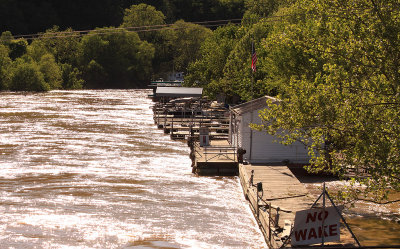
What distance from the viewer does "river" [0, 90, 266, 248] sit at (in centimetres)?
2581

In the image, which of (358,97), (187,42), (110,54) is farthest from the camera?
(110,54)

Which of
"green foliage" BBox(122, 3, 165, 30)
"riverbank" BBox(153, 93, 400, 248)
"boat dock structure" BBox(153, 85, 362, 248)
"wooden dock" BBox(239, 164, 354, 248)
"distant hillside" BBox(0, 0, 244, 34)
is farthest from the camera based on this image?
"green foliage" BBox(122, 3, 165, 30)

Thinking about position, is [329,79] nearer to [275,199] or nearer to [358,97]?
[358,97]

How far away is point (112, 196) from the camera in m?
33.1

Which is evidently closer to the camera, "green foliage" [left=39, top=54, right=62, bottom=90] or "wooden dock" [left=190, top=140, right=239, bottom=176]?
"wooden dock" [left=190, top=140, right=239, bottom=176]

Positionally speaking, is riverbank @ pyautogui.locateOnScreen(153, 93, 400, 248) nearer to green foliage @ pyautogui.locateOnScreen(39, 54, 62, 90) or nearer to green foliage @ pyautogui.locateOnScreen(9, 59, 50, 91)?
green foliage @ pyautogui.locateOnScreen(9, 59, 50, 91)

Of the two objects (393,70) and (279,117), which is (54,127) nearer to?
(279,117)

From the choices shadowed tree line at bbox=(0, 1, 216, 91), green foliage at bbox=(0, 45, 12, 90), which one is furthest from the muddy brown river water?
shadowed tree line at bbox=(0, 1, 216, 91)

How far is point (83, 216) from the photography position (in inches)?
1137

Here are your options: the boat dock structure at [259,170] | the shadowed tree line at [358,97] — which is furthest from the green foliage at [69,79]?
the shadowed tree line at [358,97]

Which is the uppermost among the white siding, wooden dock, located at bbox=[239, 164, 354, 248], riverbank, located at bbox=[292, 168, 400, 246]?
the white siding

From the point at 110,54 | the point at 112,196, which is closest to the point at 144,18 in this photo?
the point at 110,54

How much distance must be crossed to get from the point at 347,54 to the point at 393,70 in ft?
6.93

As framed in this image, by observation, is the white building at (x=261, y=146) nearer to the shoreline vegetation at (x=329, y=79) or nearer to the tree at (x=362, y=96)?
the shoreline vegetation at (x=329, y=79)
